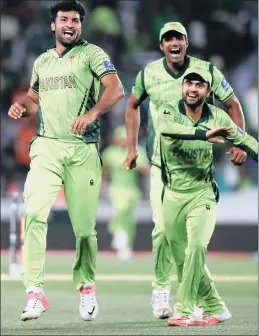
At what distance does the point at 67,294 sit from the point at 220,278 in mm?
2636

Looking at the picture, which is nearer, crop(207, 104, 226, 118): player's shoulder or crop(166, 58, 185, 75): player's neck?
crop(207, 104, 226, 118): player's shoulder

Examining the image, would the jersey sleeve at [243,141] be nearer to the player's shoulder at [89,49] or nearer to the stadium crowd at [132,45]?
the player's shoulder at [89,49]

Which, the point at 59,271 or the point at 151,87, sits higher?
the point at 151,87

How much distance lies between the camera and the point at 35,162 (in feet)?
29.2

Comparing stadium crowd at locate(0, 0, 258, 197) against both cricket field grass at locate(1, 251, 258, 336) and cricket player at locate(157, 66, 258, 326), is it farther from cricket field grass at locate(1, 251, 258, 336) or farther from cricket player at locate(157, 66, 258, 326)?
cricket player at locate(157, 66, 258, 326)

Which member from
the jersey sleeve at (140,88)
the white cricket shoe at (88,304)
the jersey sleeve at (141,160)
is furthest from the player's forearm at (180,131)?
the jersey sleeve at (141,160)

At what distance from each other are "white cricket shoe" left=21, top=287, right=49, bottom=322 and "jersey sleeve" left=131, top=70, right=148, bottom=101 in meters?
1.91

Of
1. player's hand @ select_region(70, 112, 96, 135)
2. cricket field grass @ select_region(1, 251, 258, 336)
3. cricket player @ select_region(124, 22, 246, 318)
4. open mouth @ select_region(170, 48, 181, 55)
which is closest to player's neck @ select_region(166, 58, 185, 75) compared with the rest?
cricket player @ select_region(124, 22, 246, 318)

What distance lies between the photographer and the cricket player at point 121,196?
2006 cm

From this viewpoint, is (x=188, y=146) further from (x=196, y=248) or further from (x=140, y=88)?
(x=140, y=88)

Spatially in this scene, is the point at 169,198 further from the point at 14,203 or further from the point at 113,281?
the point at 113,281

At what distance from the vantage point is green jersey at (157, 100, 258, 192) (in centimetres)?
876

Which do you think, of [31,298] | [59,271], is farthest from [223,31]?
[31,298]

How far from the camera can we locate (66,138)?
888cm
